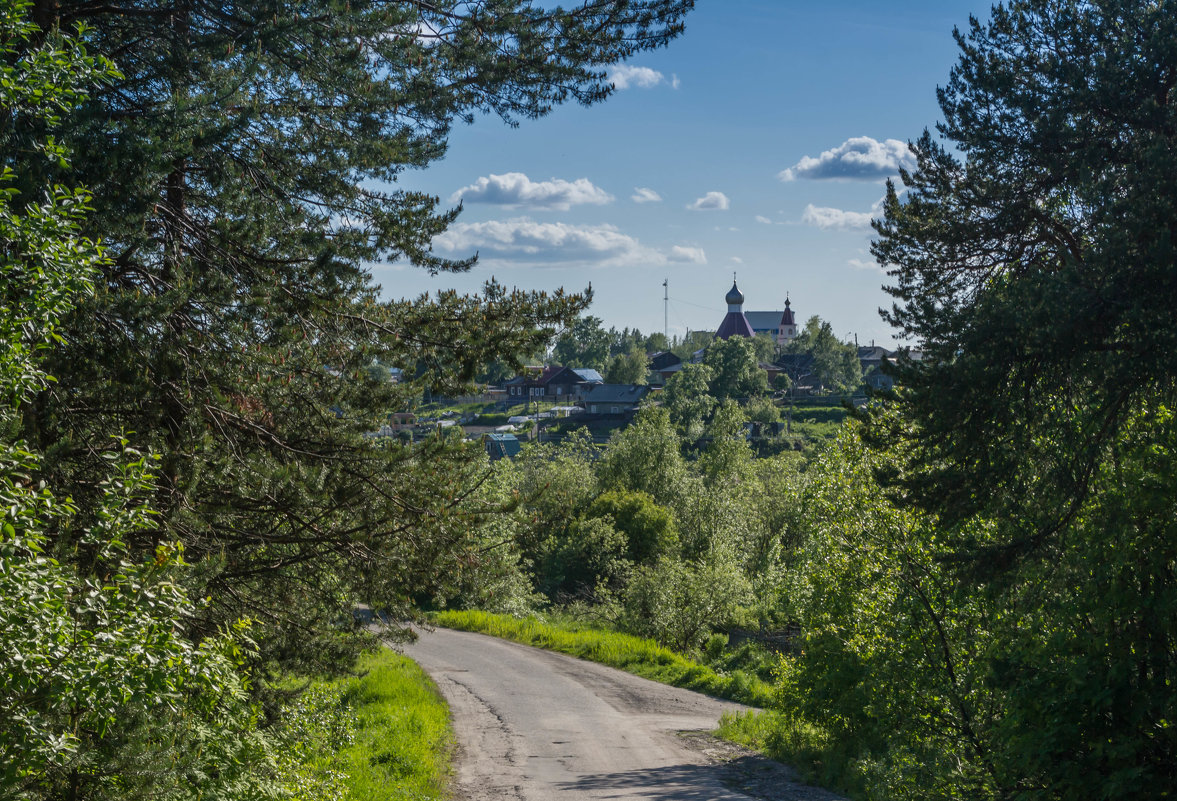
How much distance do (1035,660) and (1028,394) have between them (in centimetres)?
263

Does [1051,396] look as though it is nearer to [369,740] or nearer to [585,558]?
[369,740]

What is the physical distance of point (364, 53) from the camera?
8508 mm

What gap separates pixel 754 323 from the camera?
189 meters

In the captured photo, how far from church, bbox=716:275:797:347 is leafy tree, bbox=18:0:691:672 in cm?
12785

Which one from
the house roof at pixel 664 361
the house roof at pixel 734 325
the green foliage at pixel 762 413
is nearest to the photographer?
the green foliage at pixel 762 413

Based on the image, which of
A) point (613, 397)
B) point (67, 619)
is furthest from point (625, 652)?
point (613, 397)

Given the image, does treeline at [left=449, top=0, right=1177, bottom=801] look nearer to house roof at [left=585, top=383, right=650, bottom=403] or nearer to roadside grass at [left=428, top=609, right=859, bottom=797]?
roadside grass at [left=428, top=609, right=859, bottom=797]

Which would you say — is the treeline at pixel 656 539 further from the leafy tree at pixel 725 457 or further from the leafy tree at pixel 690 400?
the leafy tree at pixel 690 400

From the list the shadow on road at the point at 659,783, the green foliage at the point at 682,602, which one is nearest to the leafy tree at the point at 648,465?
the green foliage at the point at 682,602

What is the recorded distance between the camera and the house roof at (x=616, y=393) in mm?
101000

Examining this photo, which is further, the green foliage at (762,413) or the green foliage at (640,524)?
the green foliage at (762,413)

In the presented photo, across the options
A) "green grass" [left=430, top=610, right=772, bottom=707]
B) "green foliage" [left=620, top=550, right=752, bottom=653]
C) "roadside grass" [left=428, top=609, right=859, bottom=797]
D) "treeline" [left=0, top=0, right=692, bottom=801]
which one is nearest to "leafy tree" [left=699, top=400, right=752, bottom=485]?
"green grass" [left=430, top=610, right=772, bottom=707]

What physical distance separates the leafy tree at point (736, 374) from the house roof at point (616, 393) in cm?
797

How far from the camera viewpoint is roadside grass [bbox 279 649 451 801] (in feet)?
28.3
